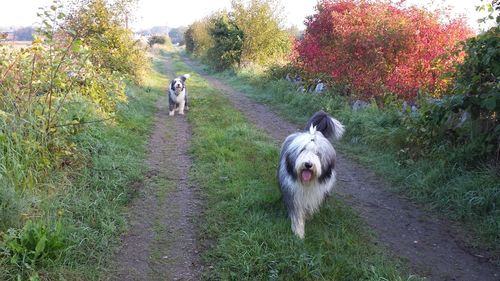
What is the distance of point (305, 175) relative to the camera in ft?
13.1

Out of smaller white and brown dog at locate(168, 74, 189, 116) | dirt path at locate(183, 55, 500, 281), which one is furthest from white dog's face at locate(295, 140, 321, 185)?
smaller white and brown dog at locate(168, 74, 189, 116)

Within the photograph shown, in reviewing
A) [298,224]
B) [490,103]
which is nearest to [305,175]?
[298,224]

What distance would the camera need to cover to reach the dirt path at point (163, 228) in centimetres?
363

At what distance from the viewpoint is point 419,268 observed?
151 inches

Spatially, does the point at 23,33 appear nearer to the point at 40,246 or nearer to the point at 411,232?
the point at 40,246

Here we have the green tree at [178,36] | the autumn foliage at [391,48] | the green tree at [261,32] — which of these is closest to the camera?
the autumn foliage at [391,48]

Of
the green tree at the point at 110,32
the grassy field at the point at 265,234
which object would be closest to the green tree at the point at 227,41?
the green tree at the point at 110,32

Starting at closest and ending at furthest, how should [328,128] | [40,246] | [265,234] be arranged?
1. [40,246]
2. [265,234]
3. [328,128]

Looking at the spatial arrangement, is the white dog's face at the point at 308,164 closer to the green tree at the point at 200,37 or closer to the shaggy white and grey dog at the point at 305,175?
the shaggy white and grey dog at the point at 305,175

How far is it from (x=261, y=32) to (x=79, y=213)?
16949 mm

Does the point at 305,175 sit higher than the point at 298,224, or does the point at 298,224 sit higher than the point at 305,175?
the point at 305,175

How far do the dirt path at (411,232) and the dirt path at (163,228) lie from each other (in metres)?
1.97

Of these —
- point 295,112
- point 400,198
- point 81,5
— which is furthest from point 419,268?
point 81,5

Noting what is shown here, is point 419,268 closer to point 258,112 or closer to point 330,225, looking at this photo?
point 330,225
